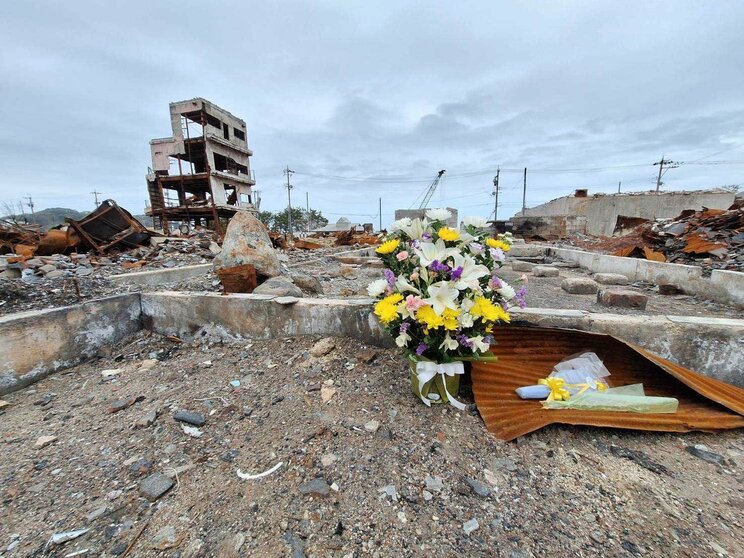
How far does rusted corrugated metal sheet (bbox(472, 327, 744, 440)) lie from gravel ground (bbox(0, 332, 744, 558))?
7 centimetres

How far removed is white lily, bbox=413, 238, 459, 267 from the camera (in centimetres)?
164

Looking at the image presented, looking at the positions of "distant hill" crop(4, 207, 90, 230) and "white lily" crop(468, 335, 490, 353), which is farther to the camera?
"distant hill" crop(4, 207, 90, 230)

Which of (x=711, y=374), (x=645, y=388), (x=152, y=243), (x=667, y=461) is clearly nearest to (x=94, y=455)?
(x=667, y=461)

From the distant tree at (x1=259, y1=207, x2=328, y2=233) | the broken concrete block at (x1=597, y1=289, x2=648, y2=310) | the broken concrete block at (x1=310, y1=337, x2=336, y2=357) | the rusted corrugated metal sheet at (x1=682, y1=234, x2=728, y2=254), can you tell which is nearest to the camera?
the broken concrete block at (x1=310, y1=337, x2=336, y2=357)

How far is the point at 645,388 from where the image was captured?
1.82 metres

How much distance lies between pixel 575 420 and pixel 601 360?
1.90 feet

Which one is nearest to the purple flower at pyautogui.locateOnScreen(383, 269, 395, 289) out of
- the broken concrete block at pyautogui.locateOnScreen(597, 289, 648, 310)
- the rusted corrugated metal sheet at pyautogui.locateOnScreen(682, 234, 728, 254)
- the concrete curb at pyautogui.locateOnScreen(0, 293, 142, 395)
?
the concrete curb at pyautogui.locateOnScreen(0, 293, 142, 395)

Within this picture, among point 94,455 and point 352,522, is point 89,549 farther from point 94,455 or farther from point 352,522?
point 352,522

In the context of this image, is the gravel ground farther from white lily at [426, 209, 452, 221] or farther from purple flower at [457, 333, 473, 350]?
white lily at [426, 209, 452, 221]

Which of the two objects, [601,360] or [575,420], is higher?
[601,360]

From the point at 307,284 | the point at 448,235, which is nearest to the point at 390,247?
the point at 448,235

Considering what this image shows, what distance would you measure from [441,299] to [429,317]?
0.35 ft

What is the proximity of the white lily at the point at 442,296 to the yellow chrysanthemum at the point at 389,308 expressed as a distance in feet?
0.58

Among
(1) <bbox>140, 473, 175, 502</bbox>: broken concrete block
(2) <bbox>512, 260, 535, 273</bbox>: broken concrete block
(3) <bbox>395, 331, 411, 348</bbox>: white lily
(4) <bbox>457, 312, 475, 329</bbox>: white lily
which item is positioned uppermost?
(4) <bbox>457, 312, 475, 329</bbox>: white lily
